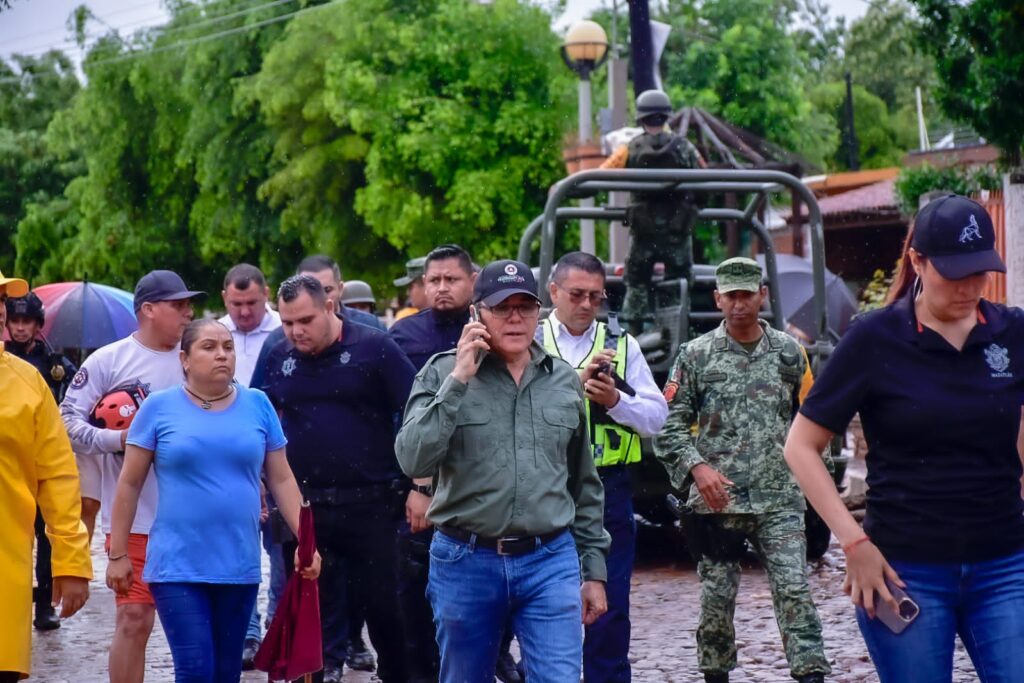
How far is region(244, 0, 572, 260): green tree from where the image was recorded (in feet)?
100

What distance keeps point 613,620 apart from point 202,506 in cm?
186

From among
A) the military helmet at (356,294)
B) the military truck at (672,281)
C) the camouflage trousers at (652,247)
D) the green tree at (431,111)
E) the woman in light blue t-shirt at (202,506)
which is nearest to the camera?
the woman in light blue t-shirt at (202,506)

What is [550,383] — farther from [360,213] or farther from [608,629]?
[360,213]

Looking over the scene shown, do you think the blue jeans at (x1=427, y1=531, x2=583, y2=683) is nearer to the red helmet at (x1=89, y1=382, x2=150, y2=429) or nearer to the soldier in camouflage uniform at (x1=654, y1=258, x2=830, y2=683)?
the soldier in camouflage uniform at (x1=654, y1=258, x2=830, y2=683)

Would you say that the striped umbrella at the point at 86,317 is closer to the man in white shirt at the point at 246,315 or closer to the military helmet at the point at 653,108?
the man in white shirt at the point at 246,315

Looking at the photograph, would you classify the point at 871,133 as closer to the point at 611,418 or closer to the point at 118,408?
the point at 611,418

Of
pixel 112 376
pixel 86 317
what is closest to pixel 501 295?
pixel 112 376

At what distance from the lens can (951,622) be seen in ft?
14.7

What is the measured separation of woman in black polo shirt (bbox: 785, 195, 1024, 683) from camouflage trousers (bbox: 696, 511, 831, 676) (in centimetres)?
280

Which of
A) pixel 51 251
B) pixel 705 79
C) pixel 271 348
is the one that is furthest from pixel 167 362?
pixel 51 251

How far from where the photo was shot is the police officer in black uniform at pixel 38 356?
1006 centimetres

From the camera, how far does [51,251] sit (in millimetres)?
44281

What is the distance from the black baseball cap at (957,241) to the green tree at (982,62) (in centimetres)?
735

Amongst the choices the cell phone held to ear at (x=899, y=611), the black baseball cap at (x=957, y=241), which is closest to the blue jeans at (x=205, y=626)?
the cell phone held to ear at (x=899, y=611)
